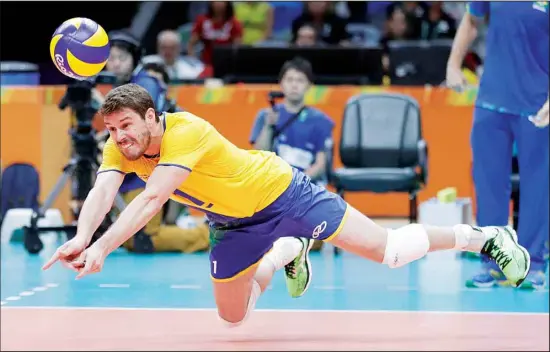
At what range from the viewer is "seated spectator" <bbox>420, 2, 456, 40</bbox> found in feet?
50.5

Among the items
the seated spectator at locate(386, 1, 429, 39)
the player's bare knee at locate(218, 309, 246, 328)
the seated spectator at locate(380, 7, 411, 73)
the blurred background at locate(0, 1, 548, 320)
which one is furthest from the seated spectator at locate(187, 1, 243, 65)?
the player's bare knee at locate(218, 309, 246, 328)

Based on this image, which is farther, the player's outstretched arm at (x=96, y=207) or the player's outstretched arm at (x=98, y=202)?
the player's outstretched arm at (x=98, y=202)

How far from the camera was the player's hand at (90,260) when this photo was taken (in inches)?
198

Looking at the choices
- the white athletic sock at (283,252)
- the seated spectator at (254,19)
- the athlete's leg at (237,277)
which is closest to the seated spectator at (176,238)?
the white athletic sock at (283,252)

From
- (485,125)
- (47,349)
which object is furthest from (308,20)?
(47,349)

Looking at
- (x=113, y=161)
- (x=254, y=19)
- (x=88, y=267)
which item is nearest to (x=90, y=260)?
(x=88, y=267)

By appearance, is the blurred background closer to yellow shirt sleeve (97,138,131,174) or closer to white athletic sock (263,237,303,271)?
white athletic sock (263,237,303,271)

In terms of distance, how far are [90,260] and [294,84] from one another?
22.8 ft

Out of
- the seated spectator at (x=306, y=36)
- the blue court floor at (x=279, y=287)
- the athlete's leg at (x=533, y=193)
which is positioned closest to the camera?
the blue court floor at (x=279, y=287)

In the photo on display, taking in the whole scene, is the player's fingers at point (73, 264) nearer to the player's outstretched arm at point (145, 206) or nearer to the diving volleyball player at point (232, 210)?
the diving volleyball player at point (232, 210)

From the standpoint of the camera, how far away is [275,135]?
11.9 metres

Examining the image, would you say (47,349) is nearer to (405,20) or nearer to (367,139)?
(367,139)

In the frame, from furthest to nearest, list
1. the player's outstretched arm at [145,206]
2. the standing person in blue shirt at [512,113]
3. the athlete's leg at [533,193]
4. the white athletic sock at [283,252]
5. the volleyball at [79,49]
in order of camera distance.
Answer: the athlete's leg at [533,193]
the standing person in blue shirt at [512,113]
the white athletic sock at [283,252]
the volleyball at [79,49]
the player's outstretched arm at [145,206]

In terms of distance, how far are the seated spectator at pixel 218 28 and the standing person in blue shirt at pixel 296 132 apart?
145 inches
